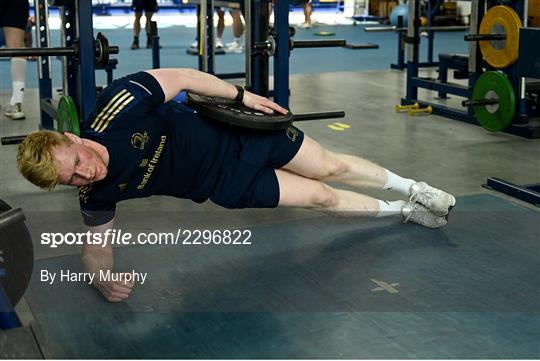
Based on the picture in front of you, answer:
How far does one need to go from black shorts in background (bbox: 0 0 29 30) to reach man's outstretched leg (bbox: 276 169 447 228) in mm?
2630

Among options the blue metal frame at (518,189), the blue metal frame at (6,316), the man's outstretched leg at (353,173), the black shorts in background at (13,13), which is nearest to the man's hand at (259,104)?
the man's outstretched leg at (353,173)

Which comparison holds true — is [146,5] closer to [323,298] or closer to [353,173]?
[353,173]

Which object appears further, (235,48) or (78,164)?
(235,48)

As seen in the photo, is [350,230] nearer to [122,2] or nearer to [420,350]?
[420,350]

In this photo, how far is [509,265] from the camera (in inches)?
97.2

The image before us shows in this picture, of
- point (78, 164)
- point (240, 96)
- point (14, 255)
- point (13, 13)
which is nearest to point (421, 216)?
point (240, 96)

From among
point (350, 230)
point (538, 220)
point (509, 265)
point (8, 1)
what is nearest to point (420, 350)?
point (509, 265)

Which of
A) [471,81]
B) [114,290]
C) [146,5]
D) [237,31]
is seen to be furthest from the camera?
[146,5]

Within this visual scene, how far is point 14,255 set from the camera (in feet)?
6.30

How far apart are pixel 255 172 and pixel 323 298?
0.45 metres

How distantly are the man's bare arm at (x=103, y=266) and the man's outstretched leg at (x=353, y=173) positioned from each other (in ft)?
2.09

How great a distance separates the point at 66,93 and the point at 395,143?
5.86ft

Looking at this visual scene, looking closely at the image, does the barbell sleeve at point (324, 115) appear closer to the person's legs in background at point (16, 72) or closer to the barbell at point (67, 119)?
the barbell at point (67, 119)

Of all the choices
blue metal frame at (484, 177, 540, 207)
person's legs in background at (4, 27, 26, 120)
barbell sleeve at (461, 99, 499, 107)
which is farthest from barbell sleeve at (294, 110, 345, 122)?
person's legs in background at (4, 27, 26, 120)
